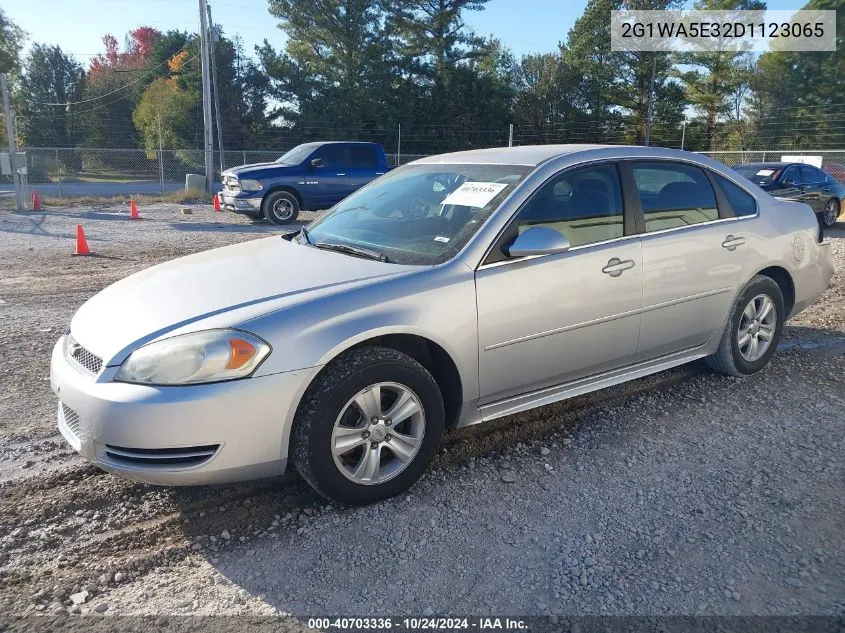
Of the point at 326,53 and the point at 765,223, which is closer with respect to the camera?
the point at 765,223

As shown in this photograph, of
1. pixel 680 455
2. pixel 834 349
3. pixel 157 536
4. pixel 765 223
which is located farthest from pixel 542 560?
pixel 834 349

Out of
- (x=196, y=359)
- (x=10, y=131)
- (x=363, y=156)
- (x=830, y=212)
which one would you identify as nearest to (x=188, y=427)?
(x=196, y=359)

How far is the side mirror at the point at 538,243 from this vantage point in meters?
3.55

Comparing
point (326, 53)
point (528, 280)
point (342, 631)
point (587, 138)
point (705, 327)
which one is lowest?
point (342, 631)

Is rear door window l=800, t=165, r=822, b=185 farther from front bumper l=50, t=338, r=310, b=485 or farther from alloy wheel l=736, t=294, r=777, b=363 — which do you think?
front bumper l=50, t=338, r=310, b=485

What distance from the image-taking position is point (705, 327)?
4566mm

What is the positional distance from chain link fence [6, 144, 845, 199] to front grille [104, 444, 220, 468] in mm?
24427

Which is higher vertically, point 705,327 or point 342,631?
point 705,327

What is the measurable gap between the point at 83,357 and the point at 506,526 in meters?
2.10

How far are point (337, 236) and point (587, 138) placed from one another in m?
35.6

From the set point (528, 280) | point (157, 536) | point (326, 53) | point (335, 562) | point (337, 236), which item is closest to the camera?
point (335, 562)

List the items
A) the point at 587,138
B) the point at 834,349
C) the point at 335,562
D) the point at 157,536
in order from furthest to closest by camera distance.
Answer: the point at 587,138 < the point at 834,349 < the point at 157,536 < the point at 335,562

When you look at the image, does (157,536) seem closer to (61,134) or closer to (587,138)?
(587,138)

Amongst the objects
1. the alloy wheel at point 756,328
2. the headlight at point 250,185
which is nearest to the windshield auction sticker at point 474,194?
the alloy wheel at point 756,328
